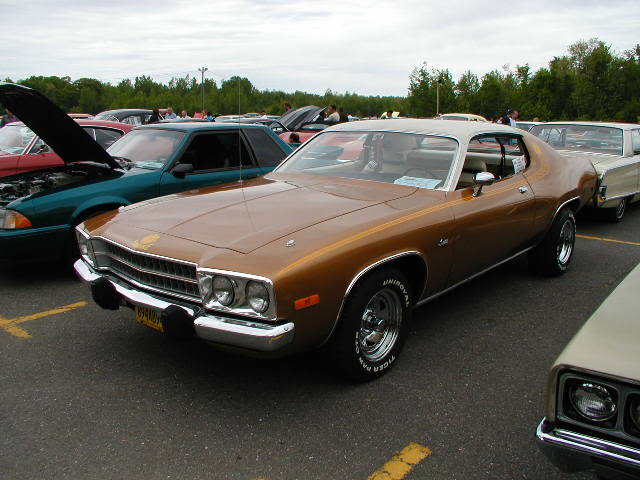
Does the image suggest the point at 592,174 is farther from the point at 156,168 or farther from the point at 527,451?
the point at 156,168

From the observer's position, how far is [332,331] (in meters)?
3.05

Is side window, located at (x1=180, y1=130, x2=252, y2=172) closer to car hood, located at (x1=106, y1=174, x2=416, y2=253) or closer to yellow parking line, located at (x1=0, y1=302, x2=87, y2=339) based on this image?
car hood, located at (x1=106, y1=174, x2=416, y2=253)

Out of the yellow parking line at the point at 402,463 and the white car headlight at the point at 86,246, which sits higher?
the white car headlight at the point at 86,246

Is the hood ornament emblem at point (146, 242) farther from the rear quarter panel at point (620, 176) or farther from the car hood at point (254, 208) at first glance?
the rear quarter panel at point (620, 176)

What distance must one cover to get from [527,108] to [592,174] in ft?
106

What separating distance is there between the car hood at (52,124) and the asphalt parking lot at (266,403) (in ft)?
6.00

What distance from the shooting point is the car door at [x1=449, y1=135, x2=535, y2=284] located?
3.96m

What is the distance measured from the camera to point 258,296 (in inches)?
110

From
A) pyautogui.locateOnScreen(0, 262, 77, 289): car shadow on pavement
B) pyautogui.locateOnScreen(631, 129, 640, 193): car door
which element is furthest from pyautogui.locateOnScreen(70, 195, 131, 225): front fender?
pyautogui.locateOnScreen(631, 129, 640, 193): car door

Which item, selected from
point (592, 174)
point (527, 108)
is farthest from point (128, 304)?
point (527, 108)

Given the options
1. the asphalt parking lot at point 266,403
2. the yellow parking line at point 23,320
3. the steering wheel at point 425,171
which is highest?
the steering wheel at point 425,171

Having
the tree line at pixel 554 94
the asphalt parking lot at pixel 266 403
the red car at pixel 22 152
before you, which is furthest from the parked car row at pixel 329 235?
the tree line at pixel 554 94

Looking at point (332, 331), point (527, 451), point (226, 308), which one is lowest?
point (527, 451)

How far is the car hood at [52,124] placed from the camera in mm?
5227
